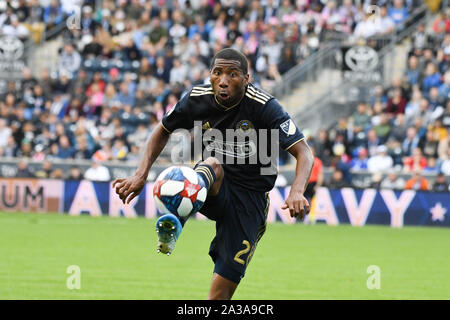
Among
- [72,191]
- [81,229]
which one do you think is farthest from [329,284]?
[72,191]

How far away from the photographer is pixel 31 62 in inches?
1168

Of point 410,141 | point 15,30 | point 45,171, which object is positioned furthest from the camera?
point 15,30

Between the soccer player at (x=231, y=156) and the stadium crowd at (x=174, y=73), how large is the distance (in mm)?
14988

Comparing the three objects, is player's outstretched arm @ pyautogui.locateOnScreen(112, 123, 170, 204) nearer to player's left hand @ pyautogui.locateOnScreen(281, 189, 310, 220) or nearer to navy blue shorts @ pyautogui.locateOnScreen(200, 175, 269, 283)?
navy blue shorts @ pyautogui.locateOnScreen(200, 175, 269, 283)

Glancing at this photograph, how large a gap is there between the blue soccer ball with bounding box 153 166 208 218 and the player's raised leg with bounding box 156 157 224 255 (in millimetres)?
Answer: 72

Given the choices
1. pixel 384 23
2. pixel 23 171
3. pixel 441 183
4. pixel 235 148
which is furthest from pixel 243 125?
pixel 384 23

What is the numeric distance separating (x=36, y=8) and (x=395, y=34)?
11.7 m

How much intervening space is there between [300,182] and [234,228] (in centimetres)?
81

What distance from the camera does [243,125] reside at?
707cm

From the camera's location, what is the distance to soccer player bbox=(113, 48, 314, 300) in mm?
6891

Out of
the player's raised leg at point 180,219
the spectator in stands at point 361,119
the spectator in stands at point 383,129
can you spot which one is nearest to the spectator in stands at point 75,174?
the spectator in stands at point 361,119

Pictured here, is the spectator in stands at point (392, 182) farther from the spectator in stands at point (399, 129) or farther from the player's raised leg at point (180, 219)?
the player's raised leg at point (180, 219)

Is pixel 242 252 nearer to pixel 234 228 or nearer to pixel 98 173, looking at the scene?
pixel 234 228

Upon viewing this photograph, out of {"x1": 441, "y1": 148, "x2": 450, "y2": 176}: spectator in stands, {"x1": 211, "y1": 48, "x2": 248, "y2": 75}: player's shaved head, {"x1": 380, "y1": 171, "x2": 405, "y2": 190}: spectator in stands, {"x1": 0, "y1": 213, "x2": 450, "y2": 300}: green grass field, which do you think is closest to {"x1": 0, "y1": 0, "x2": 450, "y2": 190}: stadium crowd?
{"x1": 441, "y1": 148, "x2": 450, "y2": 176}: spectator in stands
